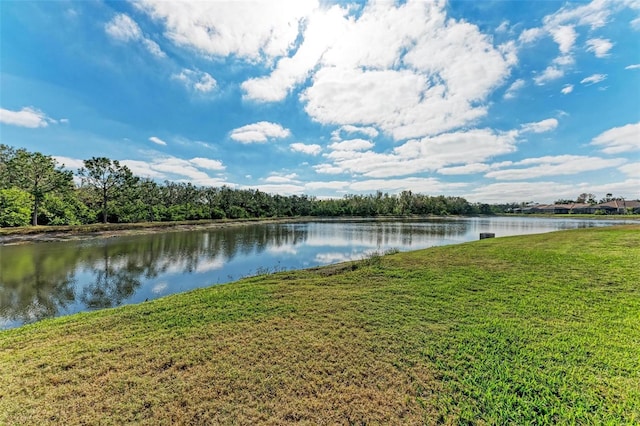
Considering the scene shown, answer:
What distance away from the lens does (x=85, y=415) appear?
2648mm

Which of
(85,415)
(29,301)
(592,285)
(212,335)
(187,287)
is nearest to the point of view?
(85,415)

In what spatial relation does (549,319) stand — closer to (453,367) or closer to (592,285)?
(453,367)

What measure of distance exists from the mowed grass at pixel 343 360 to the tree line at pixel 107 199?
34.4 meters

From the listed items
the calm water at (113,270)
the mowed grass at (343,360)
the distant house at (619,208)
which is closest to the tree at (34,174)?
the calm water at (113,270)

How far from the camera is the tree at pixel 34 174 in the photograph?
96.1 ft

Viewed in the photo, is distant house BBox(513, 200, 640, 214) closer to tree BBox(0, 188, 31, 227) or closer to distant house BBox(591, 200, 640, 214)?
distant house BBox(591, 200, 640, 214)

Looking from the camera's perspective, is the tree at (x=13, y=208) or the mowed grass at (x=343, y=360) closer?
the mowed grass at (x=343, y=360)

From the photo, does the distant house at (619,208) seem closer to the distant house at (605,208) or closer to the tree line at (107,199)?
the distant house at (605,208)

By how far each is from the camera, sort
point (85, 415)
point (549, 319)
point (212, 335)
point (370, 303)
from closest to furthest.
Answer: point (85, 415)
point (212, 335)
point (549, 319)
point (370, 303)

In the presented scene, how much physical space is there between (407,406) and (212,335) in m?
3.07

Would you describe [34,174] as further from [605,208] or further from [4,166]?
[605,208]

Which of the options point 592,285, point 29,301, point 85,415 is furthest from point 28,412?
point 592,285

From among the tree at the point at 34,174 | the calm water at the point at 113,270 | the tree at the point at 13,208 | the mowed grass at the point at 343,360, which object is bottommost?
the calm water at the point at 113,270

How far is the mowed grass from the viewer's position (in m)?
2.68
